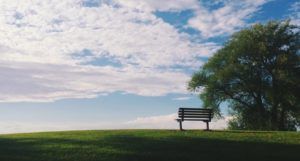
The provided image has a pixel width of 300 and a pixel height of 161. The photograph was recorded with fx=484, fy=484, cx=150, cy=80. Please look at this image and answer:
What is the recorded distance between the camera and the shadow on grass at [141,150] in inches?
784

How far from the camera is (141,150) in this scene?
21.2 meters

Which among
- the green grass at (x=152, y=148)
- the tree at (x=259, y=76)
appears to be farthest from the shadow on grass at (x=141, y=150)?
the tree at (x=259, y=76)

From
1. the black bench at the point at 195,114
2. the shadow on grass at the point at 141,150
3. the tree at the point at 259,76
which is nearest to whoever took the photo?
the shadow on grass at the point at 141,150

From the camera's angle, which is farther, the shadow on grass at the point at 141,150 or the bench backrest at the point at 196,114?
the bench backrest at the point at 196,114

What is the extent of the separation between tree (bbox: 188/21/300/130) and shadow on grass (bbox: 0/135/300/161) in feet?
87.4

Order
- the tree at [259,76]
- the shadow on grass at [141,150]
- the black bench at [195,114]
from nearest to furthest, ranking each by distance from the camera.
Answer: the shadow on grass at [141,150] < the black bench at [195,114] < the tree at [259,76]

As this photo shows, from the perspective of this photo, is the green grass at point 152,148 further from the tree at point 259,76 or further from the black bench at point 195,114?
the tree at point 259,76

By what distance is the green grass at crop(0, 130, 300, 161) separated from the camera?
65.6 feet

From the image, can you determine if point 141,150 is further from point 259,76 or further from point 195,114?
point 259,76

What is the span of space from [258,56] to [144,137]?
28.2m

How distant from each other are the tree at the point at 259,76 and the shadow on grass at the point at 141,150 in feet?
87.4

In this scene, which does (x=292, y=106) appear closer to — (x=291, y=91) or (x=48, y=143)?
(x=291, y=91)

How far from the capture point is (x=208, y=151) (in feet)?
71.1

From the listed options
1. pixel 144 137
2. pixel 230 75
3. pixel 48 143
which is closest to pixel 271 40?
pixel 230 75
